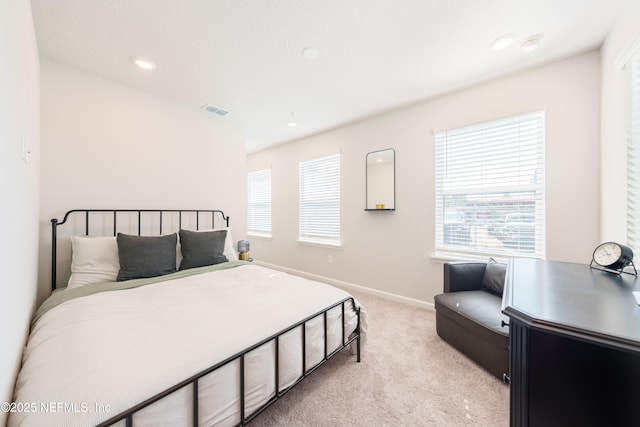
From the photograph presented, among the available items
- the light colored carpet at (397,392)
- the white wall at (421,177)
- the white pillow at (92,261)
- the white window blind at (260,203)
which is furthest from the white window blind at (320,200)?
the white pillow at (92,261)

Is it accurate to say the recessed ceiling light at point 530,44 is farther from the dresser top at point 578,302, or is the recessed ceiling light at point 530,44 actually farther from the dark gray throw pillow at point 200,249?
the dark gray throw pillow at point 200,249

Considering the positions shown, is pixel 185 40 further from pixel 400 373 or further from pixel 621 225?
pixel 621 225

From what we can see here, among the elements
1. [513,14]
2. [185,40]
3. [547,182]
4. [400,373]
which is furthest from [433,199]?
[185,40]

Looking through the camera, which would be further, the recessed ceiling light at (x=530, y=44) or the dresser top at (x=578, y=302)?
the recessed ceiling light at (x=530, y=44)

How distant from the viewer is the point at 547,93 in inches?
86.0

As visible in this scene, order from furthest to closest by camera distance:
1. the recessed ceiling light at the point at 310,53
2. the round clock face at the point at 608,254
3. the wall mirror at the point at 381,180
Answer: the wall mirror at the point at 381,180 → the recessed ceiling light at the point at 310,53 → the round clock face at the point at 608,254

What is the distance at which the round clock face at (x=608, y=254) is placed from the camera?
1.19m

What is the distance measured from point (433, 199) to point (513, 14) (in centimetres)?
172

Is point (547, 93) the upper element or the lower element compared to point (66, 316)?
upper

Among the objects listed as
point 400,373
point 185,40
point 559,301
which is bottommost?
point 400,373

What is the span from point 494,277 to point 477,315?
0.56 metres

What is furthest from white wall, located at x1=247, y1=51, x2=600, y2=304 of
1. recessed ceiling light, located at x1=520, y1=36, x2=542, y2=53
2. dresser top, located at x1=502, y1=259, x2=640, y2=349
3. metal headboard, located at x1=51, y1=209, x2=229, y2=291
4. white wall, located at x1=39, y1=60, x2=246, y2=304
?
metal headboard, located at x1=51, y1=209, x2=229, y2=291

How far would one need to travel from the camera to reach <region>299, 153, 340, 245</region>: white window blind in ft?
12.7

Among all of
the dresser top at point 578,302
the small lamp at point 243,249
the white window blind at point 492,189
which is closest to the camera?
the dresser top at point 578,302
